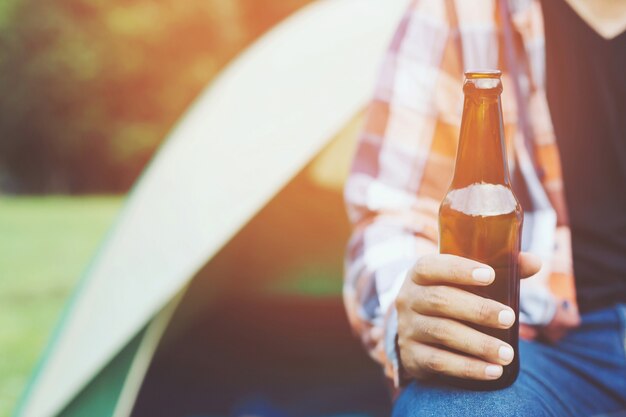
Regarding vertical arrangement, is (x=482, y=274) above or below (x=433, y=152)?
below

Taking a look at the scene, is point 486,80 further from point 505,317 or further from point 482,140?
point 505,317

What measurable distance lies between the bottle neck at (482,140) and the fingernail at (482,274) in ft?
0.29

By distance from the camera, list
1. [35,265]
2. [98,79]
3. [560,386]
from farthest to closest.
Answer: [98,79]
[35,265]
[560,386]

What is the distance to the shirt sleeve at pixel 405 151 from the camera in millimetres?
805

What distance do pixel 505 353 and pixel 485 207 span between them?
0.13 m

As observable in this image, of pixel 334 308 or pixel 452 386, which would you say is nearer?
pixel 452 386

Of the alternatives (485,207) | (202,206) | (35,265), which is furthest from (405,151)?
(35,265)

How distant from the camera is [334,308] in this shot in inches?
73.5

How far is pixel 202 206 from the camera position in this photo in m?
1.30

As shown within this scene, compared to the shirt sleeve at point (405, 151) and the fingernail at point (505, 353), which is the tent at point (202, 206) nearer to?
the shirt sleeve at point (405, 151)

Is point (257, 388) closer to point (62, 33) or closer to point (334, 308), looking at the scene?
point (334, 308)

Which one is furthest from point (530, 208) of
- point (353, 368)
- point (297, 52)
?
point (353, 368)

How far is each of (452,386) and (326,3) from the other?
1.16 meters

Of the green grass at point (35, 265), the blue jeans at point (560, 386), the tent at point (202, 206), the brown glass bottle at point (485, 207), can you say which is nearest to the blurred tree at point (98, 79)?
the green grass at point (35, 265)
